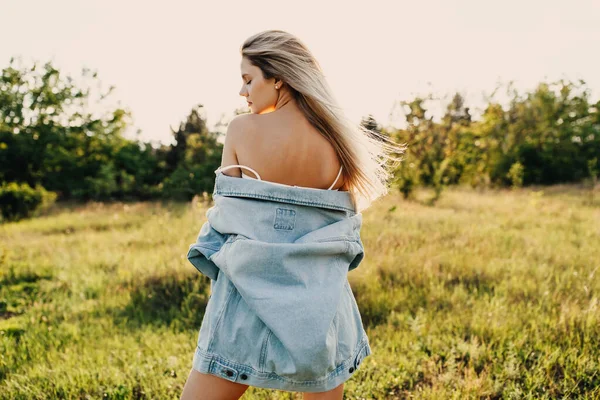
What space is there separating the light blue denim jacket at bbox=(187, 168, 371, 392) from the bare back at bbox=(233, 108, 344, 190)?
0.07m

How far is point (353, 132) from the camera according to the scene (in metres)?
1.94

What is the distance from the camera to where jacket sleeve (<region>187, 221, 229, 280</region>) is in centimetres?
180

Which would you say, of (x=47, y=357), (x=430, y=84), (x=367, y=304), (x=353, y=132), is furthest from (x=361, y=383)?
(x=430, y=84)

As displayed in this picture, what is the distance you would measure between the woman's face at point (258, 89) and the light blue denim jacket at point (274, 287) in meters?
0.32

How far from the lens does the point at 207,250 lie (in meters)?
1.80

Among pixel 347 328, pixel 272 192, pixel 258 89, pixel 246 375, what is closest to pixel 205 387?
pixel 246 375

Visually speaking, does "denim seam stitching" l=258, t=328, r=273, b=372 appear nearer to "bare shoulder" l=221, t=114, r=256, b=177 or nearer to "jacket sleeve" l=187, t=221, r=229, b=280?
"jacket sleeve" l=187, t=221, r=229, b=280


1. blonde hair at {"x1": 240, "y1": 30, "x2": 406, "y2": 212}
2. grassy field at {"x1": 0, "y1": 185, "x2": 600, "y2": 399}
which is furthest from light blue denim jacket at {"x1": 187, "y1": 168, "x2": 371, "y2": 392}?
grassy field at {"x1": 0, "y1": 185, "x2": 600, "y2": 399}

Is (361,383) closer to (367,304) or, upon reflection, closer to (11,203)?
(367,304)

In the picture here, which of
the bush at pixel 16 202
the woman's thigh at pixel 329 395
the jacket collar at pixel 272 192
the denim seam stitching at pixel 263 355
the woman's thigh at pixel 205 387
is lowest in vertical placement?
the bush at pixel 16 202

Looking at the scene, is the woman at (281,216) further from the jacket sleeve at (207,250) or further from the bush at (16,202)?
the bush at (16,202)

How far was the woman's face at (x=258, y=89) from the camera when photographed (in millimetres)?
1864

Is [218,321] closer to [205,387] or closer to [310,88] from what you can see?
[205,387]

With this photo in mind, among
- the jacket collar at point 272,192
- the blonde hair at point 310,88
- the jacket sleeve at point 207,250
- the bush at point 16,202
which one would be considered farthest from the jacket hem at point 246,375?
the bush at point 16,202
